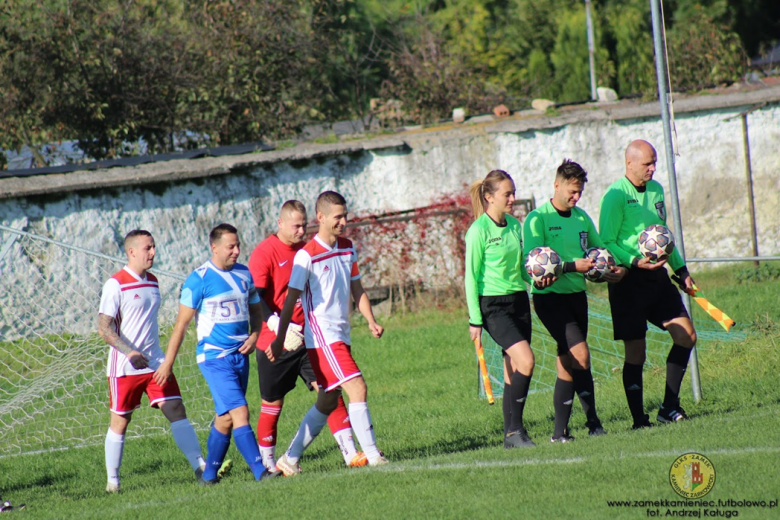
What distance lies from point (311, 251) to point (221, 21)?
42.3 feet

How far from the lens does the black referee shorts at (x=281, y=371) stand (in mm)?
6824

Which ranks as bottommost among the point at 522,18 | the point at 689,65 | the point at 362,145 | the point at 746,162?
the point at 746,162

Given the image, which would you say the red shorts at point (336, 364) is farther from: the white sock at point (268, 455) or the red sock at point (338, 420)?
the white sock at point (268, 455)

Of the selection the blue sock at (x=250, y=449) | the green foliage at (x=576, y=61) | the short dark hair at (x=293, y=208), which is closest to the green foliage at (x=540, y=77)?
the green foliage at (x=576, y=61)

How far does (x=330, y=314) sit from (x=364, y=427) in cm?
86

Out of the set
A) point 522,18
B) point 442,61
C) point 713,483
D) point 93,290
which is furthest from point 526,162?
point 522,18

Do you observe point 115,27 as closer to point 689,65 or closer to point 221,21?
point 221,21

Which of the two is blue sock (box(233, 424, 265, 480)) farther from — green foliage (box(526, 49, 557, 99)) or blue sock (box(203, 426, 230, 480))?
green foliage (box(526, 49, 557, 99))

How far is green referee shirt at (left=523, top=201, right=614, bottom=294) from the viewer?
261 inches

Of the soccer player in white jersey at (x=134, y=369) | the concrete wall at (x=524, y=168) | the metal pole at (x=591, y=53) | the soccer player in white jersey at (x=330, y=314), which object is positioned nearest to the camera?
the soccer player in white jersey at (x=330, y=314)

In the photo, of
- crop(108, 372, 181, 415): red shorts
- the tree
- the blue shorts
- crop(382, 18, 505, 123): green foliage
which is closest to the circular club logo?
the blue shorts

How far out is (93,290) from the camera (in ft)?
40.7

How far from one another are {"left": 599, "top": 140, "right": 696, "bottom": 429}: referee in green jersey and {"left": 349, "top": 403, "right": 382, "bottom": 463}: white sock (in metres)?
2.15

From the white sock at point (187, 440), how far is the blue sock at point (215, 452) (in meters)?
0.16
